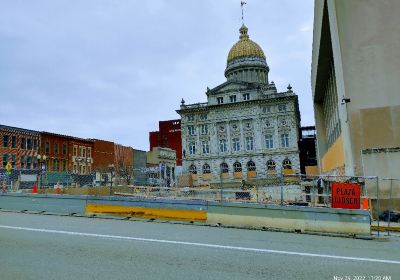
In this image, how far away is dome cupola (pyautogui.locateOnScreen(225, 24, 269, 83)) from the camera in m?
103

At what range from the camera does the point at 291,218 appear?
12.7 m

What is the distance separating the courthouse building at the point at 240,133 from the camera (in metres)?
87.6

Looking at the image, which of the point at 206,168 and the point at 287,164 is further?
the point at 206,168

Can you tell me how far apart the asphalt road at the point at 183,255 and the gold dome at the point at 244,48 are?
3825 inches

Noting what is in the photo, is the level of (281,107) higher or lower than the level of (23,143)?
higher

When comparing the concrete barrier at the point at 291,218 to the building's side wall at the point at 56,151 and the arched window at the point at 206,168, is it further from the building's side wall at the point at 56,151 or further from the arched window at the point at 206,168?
the arched window at the point at 206,168

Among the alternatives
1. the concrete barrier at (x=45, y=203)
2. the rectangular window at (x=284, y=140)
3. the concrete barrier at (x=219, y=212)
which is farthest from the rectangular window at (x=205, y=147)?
the concrete barrier at (x=219, y=212)

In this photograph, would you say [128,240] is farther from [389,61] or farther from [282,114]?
[282,114]

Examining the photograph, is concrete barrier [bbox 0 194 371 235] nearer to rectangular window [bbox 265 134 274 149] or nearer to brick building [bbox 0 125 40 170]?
brick building [bbox 0 125 40 170]

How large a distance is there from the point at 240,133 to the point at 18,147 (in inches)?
1920

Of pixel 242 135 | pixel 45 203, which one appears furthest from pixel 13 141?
pixel 242 135

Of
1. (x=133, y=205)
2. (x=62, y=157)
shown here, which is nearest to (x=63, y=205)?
(x=133, y=205)

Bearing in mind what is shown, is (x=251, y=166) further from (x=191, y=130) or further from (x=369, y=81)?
(x=369, y=81)

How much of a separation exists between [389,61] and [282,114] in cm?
6848
